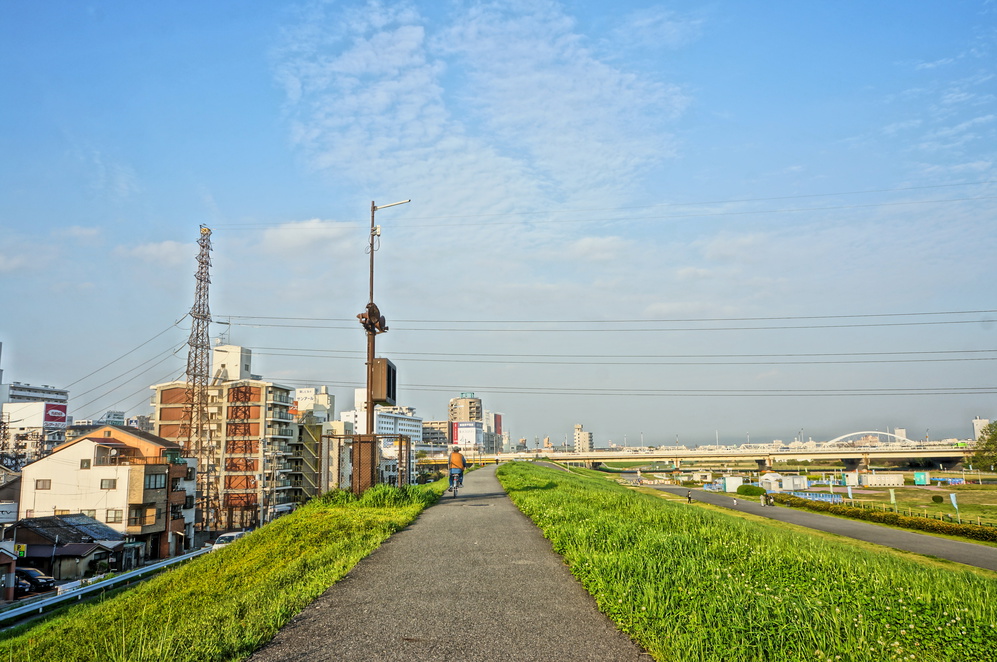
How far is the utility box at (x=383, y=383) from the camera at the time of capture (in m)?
19.7

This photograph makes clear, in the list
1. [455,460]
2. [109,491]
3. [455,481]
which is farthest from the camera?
[109,491]

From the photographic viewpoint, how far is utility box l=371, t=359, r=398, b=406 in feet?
64.7

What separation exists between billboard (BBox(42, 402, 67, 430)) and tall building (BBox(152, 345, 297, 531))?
37208 millimetres

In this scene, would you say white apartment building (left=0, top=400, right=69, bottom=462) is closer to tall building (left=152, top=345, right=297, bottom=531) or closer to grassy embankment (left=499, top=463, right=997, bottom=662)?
tall building (left=152, top=345, right=297, bottom=531)

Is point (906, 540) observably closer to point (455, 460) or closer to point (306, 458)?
point (455, 460)

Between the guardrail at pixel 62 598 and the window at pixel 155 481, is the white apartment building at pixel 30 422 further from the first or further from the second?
the guardrail at pixel 62 598

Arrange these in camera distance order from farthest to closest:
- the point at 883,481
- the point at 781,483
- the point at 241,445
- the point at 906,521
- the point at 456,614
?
the point at 883,481, the point at 241,445, the point at 781,483, the point at 906,521, the point at 456,614

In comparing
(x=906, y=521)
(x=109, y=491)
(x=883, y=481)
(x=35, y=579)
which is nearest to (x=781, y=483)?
(x=883, y=481)

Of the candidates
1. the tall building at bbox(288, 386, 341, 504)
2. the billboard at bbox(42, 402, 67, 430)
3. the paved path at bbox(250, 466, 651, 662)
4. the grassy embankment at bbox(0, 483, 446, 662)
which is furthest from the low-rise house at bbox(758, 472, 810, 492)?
the billboard at bbox(42, 402, 67, 430)

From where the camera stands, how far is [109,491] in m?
50.2

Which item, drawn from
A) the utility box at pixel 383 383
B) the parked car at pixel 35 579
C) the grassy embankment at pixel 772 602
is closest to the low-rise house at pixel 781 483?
the utility box at pixel 383 383

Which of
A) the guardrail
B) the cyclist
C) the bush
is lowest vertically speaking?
the guardrail

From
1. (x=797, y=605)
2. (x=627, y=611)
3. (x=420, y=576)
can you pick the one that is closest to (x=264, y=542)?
A: (x=420, y=576)

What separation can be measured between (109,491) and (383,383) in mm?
43863
